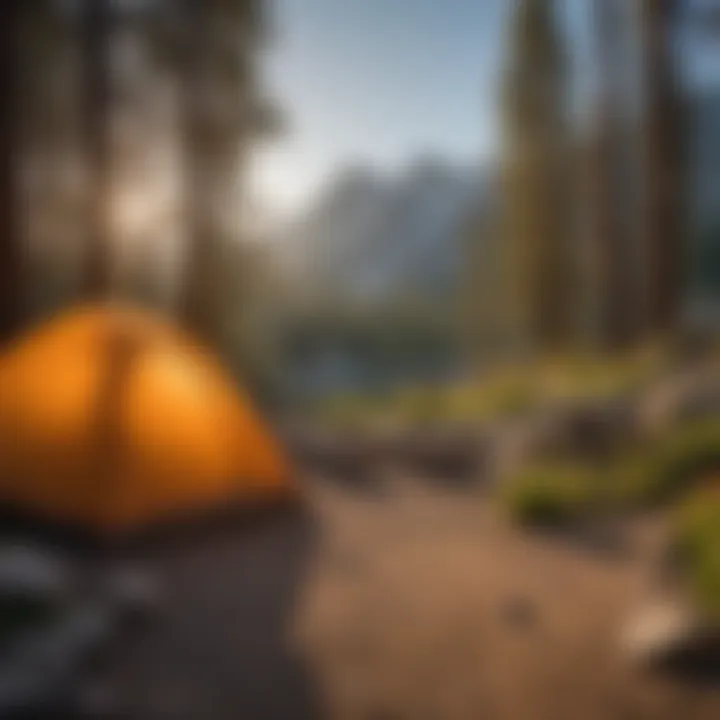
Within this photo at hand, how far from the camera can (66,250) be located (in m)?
3.45

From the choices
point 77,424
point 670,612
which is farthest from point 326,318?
point 670,612

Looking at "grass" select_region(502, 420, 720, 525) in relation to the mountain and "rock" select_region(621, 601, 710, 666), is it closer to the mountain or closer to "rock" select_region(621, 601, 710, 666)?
"rock" select_region(621, 601, 710, 666)

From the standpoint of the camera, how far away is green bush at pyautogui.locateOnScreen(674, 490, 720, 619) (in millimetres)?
1579

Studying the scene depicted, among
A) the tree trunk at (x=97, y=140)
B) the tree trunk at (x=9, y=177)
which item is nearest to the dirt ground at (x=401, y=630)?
the tree trunk at (x=97, y=140)

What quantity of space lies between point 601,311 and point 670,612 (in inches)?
101

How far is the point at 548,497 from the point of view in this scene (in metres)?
2.29

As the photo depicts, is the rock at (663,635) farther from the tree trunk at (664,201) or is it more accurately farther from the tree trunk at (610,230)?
the tree trunk at (664,201)

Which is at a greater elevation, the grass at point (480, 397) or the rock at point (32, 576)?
the rock at point (32, 576)

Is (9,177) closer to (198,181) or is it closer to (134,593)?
(198,181)

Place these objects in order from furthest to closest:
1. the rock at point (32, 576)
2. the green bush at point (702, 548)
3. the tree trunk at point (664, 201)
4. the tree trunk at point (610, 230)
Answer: the tree trunk at point (664, 201), the tree trunk at point (610, 230), the rock at point (32, 576), the green bush at point (702, 548)

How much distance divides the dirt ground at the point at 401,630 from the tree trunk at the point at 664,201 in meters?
1.77

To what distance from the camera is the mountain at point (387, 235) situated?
231cm

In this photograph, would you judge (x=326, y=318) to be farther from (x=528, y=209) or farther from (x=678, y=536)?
(x=678, y=536)

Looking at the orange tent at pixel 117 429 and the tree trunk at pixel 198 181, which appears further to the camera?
the tree trunk at pixel 198 181
